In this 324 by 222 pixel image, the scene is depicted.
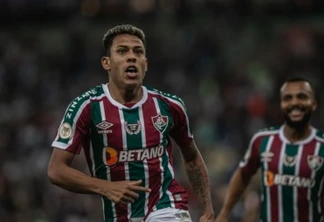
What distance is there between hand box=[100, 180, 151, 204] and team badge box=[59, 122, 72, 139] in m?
0.53

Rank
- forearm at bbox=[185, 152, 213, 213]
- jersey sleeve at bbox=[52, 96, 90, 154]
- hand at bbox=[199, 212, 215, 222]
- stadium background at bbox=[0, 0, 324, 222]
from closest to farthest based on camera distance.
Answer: jersey sleeve at bbox=[52, 96, 90, 154], hand at bbox=[199, 212, 215, 222], forearm at bbox=[185, 152, 213, 213], stadium background at bbox=[0, 0, 324, 222]

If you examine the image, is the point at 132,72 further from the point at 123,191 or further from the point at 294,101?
the point at 294,101

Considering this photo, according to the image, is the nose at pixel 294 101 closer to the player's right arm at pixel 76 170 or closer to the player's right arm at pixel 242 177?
the player's right arm at pixel 242 177

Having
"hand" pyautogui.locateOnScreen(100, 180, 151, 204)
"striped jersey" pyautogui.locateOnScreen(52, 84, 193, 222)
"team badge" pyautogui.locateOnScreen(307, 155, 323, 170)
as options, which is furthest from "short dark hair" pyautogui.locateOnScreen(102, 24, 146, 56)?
"team badge" pyautogui.locateOnScreen(307, 155, 323, 170)

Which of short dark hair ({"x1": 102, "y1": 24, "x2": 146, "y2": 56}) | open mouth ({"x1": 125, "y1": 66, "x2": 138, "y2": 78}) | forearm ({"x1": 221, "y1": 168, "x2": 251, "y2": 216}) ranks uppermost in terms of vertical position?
short dark hair ({"x1": 102, "y1": 24, "x2": 146, "y2": 56})

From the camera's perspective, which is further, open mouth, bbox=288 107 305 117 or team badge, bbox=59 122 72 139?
open mouth, bbox=288 107 305 117

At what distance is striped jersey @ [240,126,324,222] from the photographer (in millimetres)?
8719

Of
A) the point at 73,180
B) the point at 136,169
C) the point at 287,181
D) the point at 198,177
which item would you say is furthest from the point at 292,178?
the point at 73,180

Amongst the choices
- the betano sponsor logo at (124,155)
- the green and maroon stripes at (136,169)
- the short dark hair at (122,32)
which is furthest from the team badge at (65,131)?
the short dark hair at (122,32)

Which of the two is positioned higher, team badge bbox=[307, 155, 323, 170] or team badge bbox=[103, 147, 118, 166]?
team badge bbox=[103, 147, 118, 166]

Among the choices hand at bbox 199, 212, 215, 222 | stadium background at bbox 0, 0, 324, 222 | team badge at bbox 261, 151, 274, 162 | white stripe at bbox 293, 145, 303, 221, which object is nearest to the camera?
hand at bbox 199, 212, 215, 222

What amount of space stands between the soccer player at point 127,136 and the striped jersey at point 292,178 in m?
1.41

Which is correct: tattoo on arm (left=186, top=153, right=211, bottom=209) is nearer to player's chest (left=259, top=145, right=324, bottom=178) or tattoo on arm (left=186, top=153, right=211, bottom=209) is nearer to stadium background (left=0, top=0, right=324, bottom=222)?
player's chest (left=259, top=145, right=324, bottom=178)

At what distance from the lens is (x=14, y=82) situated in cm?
2036
